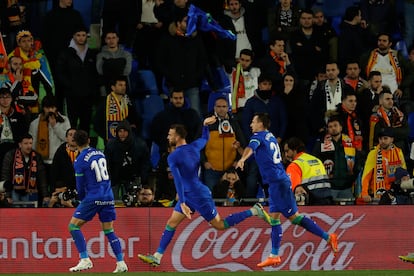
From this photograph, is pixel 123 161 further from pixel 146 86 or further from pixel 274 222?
pixel 274 222

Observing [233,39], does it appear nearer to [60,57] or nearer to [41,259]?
[60,57]

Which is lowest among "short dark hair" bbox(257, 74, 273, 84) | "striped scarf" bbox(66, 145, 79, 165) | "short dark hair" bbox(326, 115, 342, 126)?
"striped scarf" bbox(66, 145, 79, 165)

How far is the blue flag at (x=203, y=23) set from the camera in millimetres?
22031

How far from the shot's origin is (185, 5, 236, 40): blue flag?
72.3 ft

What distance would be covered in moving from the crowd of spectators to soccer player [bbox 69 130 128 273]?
1.59 m

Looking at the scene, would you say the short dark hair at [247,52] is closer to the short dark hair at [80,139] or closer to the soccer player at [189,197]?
the soccer player at [189,197]

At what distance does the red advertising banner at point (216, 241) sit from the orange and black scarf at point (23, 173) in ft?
4.58

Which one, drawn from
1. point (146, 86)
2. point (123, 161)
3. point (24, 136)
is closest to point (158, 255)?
point (123, 161)

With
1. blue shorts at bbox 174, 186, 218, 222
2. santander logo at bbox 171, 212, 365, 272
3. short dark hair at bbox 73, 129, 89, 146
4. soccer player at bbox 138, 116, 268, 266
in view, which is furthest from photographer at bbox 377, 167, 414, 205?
short dark hair at bbox 73, 129, 89, 146

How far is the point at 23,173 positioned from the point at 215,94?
343 cm

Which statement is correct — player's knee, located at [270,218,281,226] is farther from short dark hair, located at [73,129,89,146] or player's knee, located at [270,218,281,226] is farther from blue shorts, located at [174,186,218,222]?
short dark hair, located at [73,129,89,146]

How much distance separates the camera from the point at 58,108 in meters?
23.3

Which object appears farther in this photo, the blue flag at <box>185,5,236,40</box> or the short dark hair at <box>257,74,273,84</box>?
the short dark hair at <box>257,74,273,84</box>

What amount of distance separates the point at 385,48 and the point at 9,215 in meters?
7.24
